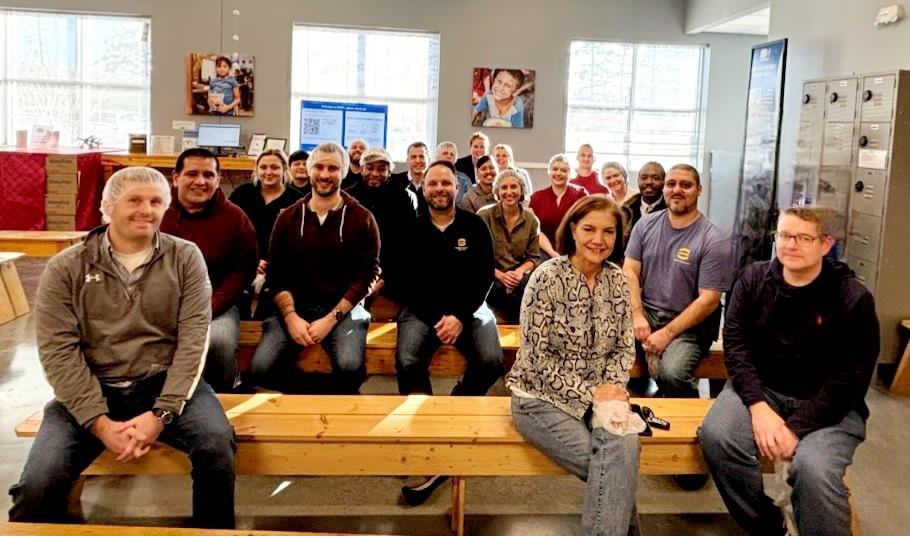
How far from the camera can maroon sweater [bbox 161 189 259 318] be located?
3230 mm

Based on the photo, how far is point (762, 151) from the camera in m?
6.90

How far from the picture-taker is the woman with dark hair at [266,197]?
4.27 meters

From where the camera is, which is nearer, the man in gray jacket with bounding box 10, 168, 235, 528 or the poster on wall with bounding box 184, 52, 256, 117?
the man in gray jacket with bounding box 10, 168, 235, 528

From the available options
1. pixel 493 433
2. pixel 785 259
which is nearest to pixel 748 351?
pixel 785 259

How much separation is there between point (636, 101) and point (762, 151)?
2990 mm

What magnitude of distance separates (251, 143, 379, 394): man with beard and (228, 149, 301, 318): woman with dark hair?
816 mm

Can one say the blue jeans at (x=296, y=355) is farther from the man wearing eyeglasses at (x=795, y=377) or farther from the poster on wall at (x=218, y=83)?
the poster on wall at (x=218, y=83)

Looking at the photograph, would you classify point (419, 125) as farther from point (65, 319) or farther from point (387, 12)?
point (65, 319)

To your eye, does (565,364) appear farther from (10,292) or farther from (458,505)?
(10,292)

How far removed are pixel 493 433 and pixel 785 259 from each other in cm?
103

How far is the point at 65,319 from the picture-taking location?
90.8 inches

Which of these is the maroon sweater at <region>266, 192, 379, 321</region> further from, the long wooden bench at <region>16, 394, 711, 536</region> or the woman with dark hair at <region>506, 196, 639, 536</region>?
the woman with dark hair at <region>506, 196, 639, 536</region>

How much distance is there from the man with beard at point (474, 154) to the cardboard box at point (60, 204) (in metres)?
4.11

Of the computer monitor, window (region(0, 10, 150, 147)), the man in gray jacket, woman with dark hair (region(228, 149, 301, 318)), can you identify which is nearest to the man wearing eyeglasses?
the man in gray jacket
